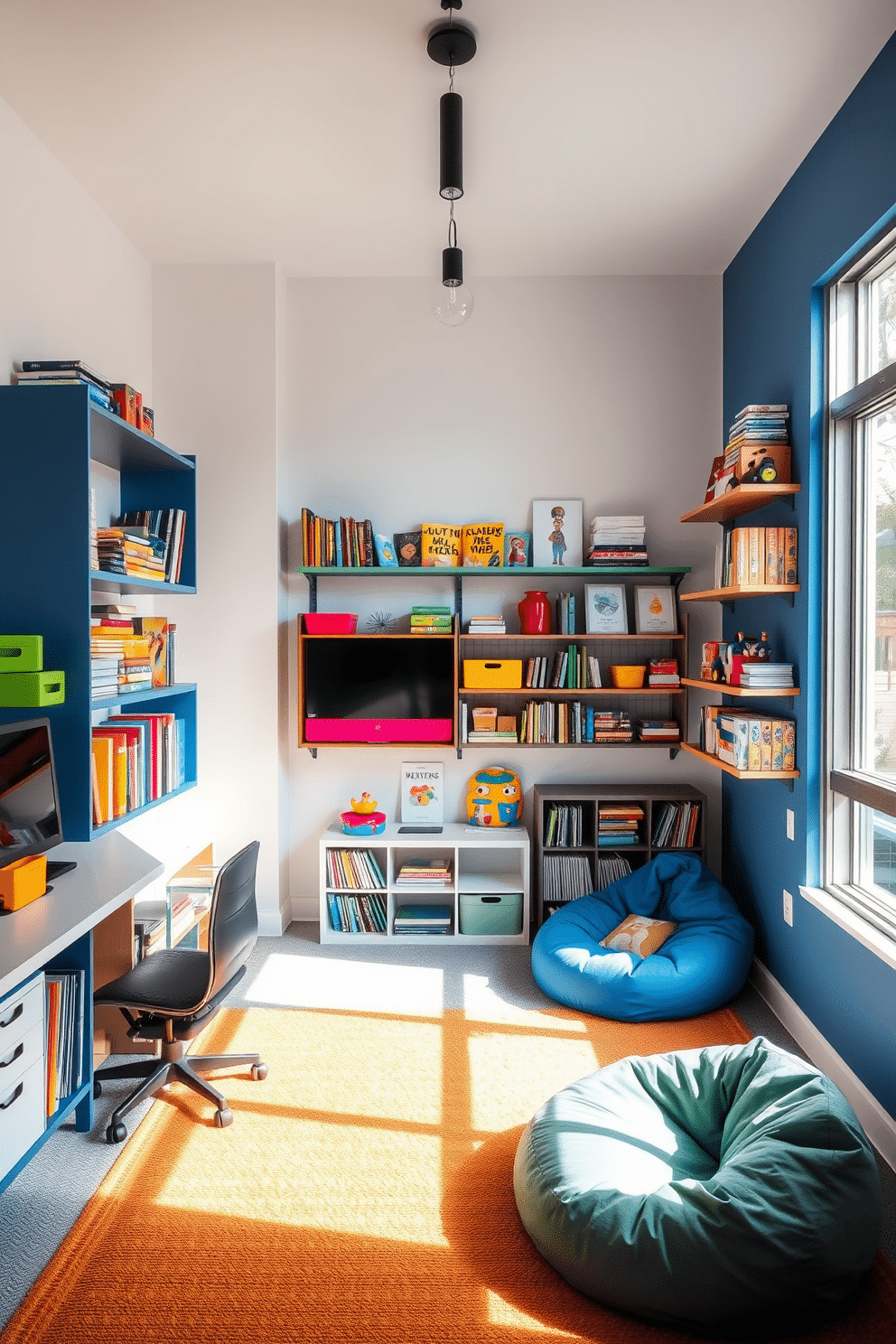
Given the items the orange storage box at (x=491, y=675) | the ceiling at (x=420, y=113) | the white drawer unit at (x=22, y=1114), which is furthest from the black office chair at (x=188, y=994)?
the ceiling at (x=420, y=113)

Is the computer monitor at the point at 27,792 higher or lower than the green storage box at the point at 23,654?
lower

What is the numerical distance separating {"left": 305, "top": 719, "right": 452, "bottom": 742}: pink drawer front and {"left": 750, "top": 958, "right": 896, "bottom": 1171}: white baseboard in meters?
1.71

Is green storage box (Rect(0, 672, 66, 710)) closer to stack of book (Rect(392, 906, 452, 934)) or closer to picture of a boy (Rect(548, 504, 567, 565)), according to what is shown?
stack of book (Rect(392, 906, 452, 934))

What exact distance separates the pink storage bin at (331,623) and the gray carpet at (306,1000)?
1.49m

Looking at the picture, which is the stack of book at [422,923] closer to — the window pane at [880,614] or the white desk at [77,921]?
the white desk at [77,921]

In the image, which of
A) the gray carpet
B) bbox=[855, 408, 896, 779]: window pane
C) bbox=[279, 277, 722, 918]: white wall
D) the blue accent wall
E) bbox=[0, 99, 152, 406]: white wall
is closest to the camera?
the gray carpet

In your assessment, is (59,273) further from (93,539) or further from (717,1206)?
(717,1206)

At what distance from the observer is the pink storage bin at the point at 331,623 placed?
3932mm

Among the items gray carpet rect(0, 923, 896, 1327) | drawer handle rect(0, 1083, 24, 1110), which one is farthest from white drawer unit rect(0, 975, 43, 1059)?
gray carpet rect(0, 923, 896, 1327)

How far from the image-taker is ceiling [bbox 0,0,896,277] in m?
2.33

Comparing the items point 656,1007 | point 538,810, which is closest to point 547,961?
point 656,1007

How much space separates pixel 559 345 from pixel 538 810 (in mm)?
2295

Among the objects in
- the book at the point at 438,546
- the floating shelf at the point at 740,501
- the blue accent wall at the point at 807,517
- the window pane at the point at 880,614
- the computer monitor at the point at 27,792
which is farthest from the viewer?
the book at the point at 438,546

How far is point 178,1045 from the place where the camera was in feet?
8.75
